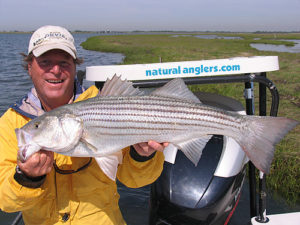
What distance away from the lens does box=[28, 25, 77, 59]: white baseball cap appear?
3.06 m

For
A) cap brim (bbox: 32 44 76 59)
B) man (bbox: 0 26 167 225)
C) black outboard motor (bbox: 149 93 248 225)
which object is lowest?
black outboard motor (bbox: 149 93 248 225)

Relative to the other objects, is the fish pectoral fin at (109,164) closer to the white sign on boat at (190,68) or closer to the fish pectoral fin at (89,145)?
the fish pectoral fin at (89,145)

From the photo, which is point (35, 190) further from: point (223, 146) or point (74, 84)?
point (223, 146)

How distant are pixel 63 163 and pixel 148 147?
1085mm

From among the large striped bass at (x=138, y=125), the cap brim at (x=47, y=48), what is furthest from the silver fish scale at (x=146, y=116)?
the cap brim at (x=47, y=48)

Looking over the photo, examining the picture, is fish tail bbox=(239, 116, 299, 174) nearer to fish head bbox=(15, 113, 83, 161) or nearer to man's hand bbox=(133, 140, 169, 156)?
man's hand bbox=(133, 140, 169, 156)

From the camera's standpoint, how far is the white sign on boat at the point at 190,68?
3760 mm

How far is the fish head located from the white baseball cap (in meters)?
0.86

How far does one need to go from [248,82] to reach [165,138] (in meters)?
1.80

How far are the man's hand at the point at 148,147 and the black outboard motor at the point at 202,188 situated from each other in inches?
46.5

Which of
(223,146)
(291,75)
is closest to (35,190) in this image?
(223,146)

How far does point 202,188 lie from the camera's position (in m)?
3.76

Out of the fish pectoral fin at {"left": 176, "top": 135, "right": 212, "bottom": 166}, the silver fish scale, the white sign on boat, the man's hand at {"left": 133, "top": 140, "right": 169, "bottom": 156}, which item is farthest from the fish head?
the white sign on boat

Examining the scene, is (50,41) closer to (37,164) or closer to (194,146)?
(37,164)
